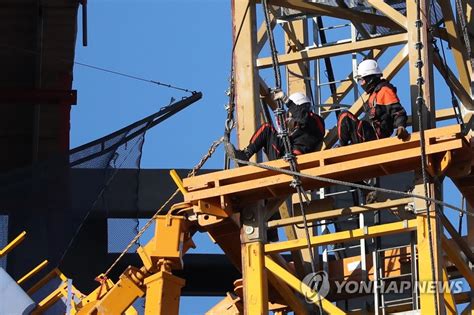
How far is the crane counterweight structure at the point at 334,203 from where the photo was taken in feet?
73.3

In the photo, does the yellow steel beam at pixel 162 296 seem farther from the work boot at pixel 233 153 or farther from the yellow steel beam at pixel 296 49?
the yellow steel beam at pixel 296 49

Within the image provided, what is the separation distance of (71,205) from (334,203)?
10282 mm

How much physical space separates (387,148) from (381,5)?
9.09 ft

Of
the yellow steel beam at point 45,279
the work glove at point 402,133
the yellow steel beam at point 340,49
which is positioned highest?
the yellow steel beam at point 340,49

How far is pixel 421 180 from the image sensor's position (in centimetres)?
2253

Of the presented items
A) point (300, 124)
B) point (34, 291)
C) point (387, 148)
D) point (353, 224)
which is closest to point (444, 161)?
point (387, 148)

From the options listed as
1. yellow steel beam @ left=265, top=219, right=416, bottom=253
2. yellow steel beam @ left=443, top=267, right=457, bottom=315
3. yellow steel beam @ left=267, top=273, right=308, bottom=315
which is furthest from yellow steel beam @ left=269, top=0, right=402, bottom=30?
yellow steel beam @ left=443, top=267, right=457, bottom=315

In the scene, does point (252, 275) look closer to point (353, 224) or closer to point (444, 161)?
point (444, 161)

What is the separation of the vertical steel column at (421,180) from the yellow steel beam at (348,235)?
0.28 m

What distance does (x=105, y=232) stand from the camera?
113 feet

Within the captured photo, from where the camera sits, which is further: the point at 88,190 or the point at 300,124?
the point at 88,190

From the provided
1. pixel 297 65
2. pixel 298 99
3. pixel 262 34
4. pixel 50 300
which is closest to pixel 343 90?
pixel 297 65

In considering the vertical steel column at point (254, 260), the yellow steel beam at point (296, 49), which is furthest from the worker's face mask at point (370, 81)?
the yellow steel beam at point (296, 49)

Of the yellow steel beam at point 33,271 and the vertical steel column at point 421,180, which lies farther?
the yellow steel beam at point 33,271
